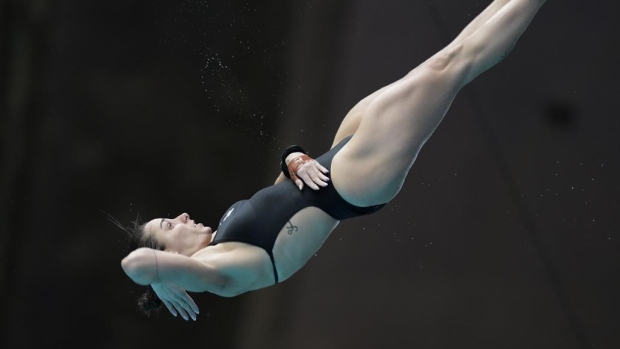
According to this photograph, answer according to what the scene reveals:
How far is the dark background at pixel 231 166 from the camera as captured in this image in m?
4.51

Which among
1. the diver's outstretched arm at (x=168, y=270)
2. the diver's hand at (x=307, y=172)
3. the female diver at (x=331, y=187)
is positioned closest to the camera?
the diver's outstretched arm at (x=168, y=270)

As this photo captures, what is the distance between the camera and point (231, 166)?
518 cm

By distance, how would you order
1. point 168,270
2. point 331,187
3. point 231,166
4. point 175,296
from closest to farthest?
1. point 168,270
2. point 175,296
3. point 331,187
4. point 231,166

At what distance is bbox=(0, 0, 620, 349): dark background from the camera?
4.51m

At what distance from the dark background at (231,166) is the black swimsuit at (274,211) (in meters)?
1.59

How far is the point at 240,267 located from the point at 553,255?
1.92 metres

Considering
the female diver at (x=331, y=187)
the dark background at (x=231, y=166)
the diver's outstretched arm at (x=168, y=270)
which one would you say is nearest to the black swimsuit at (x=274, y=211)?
the female diver at (x=331, y=187)

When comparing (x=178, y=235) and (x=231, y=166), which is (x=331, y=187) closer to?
(x=178, y=235)

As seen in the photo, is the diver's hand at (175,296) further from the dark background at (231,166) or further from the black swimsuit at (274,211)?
the dark background at (231,166)

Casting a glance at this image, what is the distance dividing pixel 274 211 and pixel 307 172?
0.58 ft

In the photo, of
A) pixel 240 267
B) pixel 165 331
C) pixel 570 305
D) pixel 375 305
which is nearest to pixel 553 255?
pixel 570 305

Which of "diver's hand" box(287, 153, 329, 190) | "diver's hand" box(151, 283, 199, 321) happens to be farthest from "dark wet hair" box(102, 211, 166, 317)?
"diver's hand" box(287, 153, 329, 190)

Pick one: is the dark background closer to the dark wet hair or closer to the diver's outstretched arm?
the dark wet hair

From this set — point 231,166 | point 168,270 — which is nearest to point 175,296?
point 168,270
